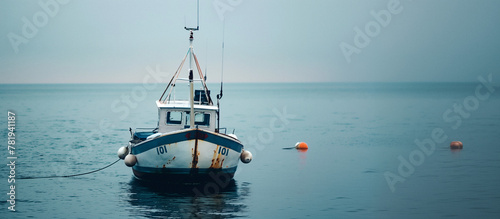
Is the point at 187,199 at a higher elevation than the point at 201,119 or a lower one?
lower

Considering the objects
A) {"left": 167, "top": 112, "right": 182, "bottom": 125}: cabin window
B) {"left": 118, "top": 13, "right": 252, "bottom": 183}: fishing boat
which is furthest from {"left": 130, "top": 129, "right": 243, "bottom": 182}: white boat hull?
{"left": 167, "top": 112, "right": 182, "bottom": 125}: cabin window

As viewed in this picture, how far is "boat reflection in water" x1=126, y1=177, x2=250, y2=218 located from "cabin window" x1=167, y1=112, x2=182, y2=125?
112 inches

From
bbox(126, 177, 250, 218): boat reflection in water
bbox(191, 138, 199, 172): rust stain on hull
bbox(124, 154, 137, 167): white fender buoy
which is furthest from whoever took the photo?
bbox(124, 154, 137, 167): white fender buoy

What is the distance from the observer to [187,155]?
22.7 meters

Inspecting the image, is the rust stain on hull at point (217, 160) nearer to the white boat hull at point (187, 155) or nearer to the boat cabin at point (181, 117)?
the white boat hull at point (187, 155)

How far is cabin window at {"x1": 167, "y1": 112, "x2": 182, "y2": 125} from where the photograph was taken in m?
25.8

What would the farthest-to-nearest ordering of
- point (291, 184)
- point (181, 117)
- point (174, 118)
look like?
point (291, 184), point (174, 118), point (181, 117)

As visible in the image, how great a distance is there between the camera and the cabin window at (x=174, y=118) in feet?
84.8

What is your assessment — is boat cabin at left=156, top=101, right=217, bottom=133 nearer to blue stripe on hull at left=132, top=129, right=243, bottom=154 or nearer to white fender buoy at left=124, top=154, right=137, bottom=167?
white fender buoy at left=124, top=154, right=137, bottom=167

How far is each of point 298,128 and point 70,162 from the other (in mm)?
28849

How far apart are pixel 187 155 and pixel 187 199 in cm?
171

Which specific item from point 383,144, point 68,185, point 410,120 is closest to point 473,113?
point 410,120

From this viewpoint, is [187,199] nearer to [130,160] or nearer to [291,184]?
[130,160]

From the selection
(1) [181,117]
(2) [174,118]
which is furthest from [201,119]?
(2) [174,118]
